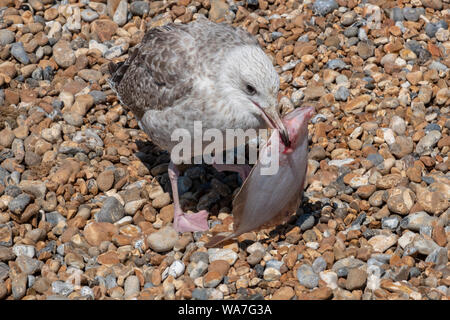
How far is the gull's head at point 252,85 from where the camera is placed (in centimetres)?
463

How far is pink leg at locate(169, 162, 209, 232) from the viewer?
524 cm

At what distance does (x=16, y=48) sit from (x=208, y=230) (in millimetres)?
3142

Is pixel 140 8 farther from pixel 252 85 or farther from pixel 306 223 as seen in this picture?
pixel 306 223

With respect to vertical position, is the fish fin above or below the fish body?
below

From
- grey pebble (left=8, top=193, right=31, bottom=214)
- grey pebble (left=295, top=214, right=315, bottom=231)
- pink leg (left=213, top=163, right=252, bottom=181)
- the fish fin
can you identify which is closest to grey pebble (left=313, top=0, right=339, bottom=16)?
pink leg (left=213, top=163, right=252, bottom=181)

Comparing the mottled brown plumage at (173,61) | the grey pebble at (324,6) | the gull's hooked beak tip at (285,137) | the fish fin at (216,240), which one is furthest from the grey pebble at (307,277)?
the grey pebble at (324,6)

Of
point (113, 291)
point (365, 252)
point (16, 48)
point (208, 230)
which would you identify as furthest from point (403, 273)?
point (16, 48)

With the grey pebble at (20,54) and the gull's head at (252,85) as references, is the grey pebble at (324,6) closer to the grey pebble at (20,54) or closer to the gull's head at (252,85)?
the gull's head at (252,85)

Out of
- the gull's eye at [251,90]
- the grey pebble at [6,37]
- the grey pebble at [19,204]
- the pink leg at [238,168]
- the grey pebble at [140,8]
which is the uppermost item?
the gull's eye at [251,90]

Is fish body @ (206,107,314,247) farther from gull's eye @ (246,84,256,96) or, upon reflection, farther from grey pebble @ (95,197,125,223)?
grey pebble @ (95,197,125,223)

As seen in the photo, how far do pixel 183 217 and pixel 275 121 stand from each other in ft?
4.02

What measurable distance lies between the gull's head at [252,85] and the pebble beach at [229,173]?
94cm

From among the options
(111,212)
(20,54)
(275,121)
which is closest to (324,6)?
(275,121)

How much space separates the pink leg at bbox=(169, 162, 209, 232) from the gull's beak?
43.9 inches
